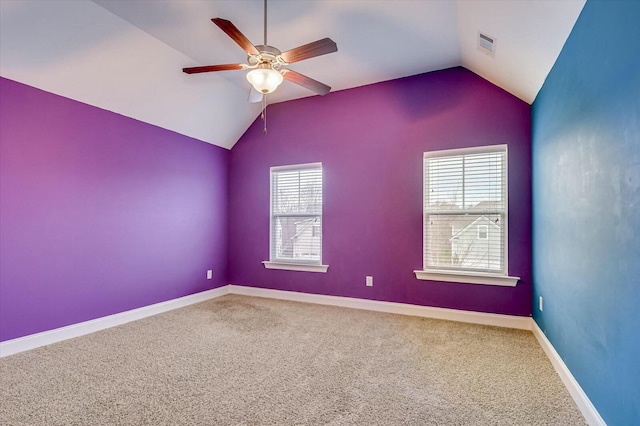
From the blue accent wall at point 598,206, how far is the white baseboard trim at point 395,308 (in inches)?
32.9

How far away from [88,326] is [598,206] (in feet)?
14.5

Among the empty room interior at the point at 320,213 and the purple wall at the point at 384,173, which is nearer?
the empty room interior at the point at 320,213

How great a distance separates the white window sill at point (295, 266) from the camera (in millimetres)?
4461

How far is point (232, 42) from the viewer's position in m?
3.17

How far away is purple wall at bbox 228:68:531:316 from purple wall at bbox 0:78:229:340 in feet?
3.13

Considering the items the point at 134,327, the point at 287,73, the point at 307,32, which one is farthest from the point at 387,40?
the point at 134,327

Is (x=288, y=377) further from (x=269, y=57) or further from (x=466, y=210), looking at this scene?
(x=466, y=210)

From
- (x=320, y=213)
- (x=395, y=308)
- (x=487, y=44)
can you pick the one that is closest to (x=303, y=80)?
(x=487, y=44)

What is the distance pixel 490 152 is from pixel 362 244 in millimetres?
1875

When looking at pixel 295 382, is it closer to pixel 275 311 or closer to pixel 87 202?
pixel 275 311

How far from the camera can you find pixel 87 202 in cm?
331

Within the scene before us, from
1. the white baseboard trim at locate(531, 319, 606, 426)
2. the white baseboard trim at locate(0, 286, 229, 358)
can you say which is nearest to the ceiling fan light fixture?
the white baseboard trim at locate(531, 319, 606, 426)

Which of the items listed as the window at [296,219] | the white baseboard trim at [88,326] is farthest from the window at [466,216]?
the white baseboard trim at [88,326]

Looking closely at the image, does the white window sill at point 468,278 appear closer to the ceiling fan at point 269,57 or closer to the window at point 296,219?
the window at point 296,219
